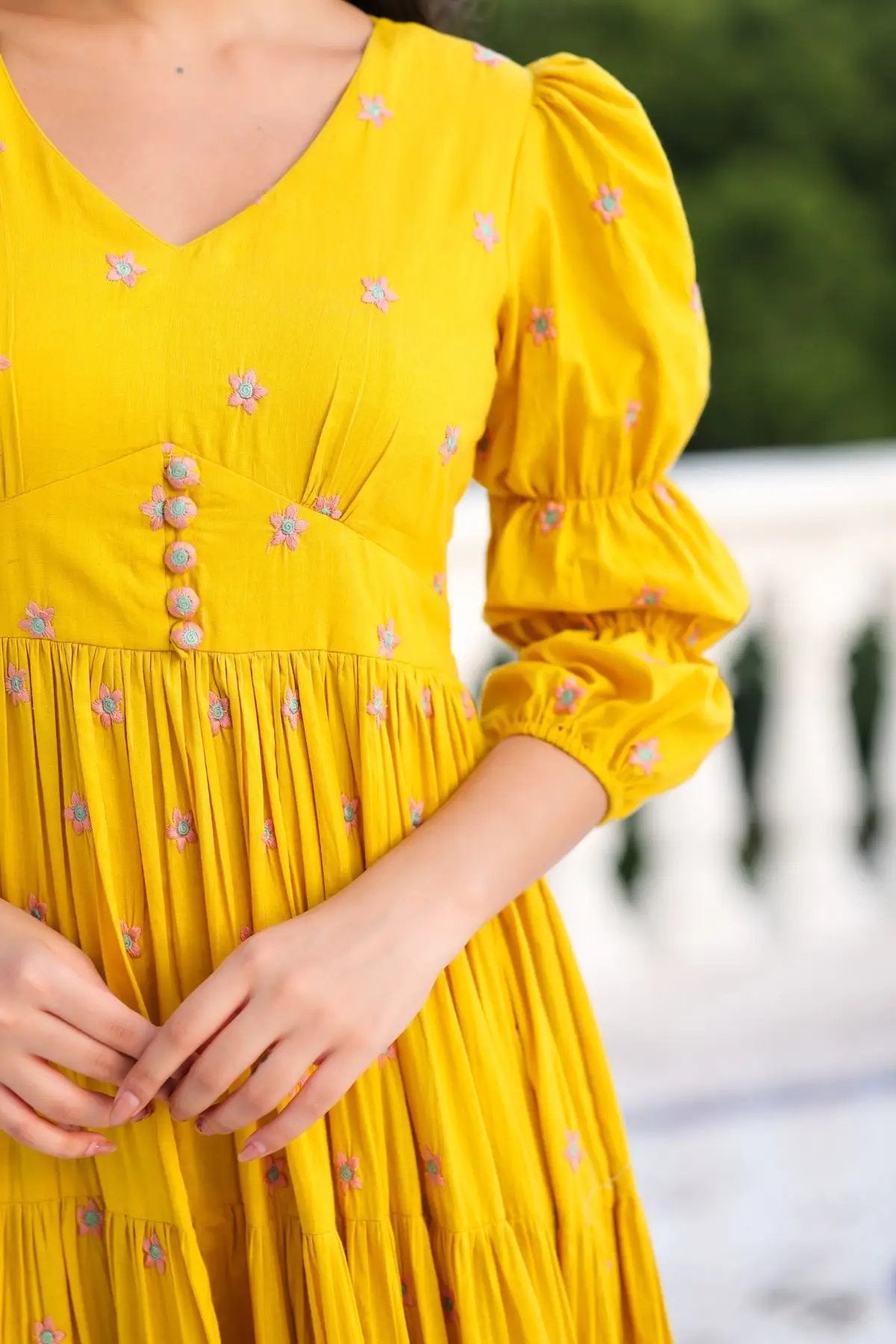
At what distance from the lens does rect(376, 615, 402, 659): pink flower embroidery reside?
79cm

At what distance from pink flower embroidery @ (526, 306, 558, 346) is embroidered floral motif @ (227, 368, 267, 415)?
0.57 feet

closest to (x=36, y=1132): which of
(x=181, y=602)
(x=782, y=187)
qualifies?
(x=181, y=602)

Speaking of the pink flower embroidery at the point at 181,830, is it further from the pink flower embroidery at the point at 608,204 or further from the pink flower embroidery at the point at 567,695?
the pink flower embroidery at the point at 608,204

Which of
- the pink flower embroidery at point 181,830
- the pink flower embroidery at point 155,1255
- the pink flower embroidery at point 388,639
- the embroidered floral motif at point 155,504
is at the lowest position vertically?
the pink flower embroidery at point 155,1255

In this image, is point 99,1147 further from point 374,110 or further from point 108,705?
point 374,110

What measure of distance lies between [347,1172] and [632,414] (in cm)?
43

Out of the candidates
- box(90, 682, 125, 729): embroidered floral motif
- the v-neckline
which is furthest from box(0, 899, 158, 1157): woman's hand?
the v-neckline

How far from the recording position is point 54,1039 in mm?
683

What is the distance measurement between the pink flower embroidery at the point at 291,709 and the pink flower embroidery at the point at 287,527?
0.07 m

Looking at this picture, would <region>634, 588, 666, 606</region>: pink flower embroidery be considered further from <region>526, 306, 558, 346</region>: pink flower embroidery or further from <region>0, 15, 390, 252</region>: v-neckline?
<region>0, 15, 390, 252</region>: v-neckline


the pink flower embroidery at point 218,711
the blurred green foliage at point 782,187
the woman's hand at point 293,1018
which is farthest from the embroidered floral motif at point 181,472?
the blurred green foliage at point 782,187

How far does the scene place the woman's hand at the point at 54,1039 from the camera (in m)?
0.68

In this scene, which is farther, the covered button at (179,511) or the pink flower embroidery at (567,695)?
the pink flower embroidery at (567,695)

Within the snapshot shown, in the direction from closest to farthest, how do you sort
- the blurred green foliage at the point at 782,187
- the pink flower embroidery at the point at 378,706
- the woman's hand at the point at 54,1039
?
1. the woman's hand at the point at 54,1039
2. the pink flower embroidery at the point at 378,706
3. the blurred green foliage at the point at 782,187
